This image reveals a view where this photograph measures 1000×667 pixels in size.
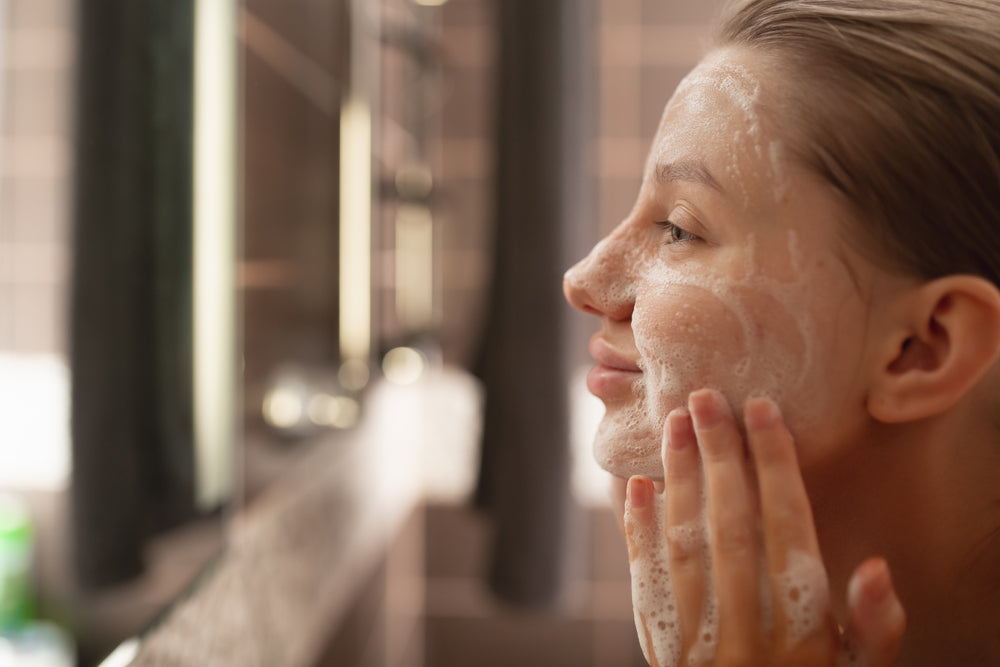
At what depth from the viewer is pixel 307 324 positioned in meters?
1.10

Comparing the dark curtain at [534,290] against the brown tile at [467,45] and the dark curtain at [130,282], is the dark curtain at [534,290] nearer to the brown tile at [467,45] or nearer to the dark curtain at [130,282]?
the dark curtain at [130,282]

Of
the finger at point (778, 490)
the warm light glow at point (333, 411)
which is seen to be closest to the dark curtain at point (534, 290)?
the warm light glow at point (333, 411)

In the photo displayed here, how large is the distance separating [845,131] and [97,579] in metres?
0.52

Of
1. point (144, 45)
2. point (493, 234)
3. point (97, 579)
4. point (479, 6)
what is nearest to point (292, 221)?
point (493, 234)

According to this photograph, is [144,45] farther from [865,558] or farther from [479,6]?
[479,6]

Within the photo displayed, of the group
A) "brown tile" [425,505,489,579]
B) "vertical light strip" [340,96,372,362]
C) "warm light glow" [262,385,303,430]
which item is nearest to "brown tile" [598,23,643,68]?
"vertical light strip" [340,96,372,362]

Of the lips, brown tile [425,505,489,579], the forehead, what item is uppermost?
the forehead

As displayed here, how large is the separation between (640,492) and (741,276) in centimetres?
13

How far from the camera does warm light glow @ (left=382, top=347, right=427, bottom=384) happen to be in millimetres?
1631

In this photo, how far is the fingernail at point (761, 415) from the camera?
0.39 metres

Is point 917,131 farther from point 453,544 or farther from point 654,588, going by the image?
point 453,544

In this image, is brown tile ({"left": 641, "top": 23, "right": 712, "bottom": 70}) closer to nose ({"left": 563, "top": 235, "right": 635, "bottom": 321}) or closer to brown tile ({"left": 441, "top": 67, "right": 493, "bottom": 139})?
brown tile ({"left": 441, "top": 67, "right": 493, "bottom": 139})

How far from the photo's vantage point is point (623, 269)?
0.46 m

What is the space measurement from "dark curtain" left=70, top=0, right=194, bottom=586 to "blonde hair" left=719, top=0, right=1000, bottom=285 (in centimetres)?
43
